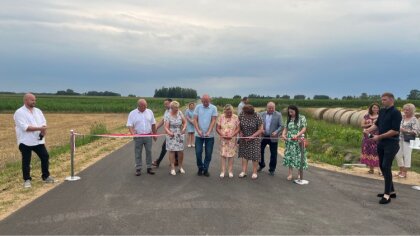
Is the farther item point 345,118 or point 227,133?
point 345,118

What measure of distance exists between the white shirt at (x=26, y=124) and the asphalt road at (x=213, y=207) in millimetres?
1251

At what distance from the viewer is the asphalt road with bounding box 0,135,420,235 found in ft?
20.3

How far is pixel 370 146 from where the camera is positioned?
11.0m

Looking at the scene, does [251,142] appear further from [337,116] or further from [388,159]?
[337,116]

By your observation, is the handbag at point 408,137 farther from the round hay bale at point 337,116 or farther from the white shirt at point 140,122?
the round hay bale at point 337,116

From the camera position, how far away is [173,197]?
792 cm

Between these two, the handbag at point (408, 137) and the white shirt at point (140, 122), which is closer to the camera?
the white shirt at point (140, 122)

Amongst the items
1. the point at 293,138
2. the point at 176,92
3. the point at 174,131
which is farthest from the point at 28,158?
the point at 176,92

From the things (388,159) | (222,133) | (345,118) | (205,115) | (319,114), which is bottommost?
(319,114)

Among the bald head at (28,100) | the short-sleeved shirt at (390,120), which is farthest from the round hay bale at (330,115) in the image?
the bald head at (28,100)

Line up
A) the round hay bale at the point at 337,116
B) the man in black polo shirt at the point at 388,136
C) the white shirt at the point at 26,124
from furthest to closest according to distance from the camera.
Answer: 1. the round hay bale at the point at 337,116
2. the white shirt at the point at 26,124
3. the man in black polo shirt at the point at 388,136

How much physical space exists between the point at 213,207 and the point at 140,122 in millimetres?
3737

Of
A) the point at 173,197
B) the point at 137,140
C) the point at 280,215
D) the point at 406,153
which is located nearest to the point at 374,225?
the point at 280,215

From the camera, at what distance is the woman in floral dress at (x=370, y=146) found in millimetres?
10797
